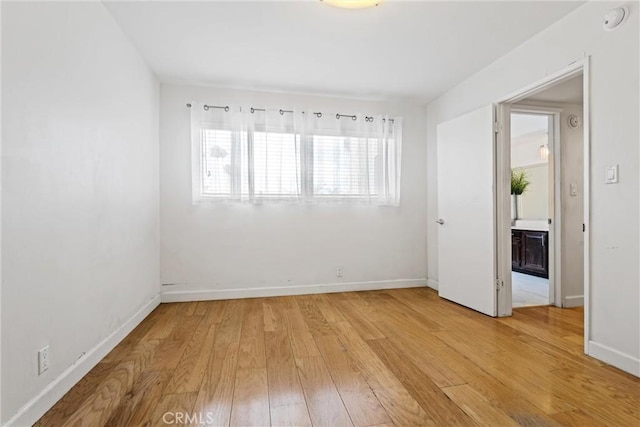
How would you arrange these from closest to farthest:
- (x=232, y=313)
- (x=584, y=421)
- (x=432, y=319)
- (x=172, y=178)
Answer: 1. (x=584, y=421)
2. (x=432, y=319)
3. (x=232, y=313)
4. (x=172, y=178)

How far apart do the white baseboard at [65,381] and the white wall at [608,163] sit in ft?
10.5

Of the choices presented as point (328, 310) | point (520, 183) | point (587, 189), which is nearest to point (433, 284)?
point (328, 310)

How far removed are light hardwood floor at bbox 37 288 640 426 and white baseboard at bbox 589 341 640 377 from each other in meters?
0.05

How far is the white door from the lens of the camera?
9.50 feet

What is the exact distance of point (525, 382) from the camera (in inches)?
68.0

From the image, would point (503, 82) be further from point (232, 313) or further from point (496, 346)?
point (232, 313)

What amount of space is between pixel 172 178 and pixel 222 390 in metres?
2.45

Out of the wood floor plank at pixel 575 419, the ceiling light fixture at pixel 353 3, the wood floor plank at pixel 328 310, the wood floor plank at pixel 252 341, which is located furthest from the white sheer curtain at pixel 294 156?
the wood floor plank at pixel 575 419

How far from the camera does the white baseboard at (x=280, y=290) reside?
3.39 meters

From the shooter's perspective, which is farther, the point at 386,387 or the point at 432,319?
the point at 432,319

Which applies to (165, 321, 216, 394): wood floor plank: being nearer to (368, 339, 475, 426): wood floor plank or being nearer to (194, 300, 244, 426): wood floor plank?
(194, 300, 244, 426): wood floor plank

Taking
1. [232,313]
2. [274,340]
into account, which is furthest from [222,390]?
[232,313]

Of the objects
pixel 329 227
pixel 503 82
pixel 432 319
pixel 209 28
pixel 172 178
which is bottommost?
pixel 432 319

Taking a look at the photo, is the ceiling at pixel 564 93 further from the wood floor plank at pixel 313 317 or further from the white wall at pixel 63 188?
the white wall at pixel 63 188
